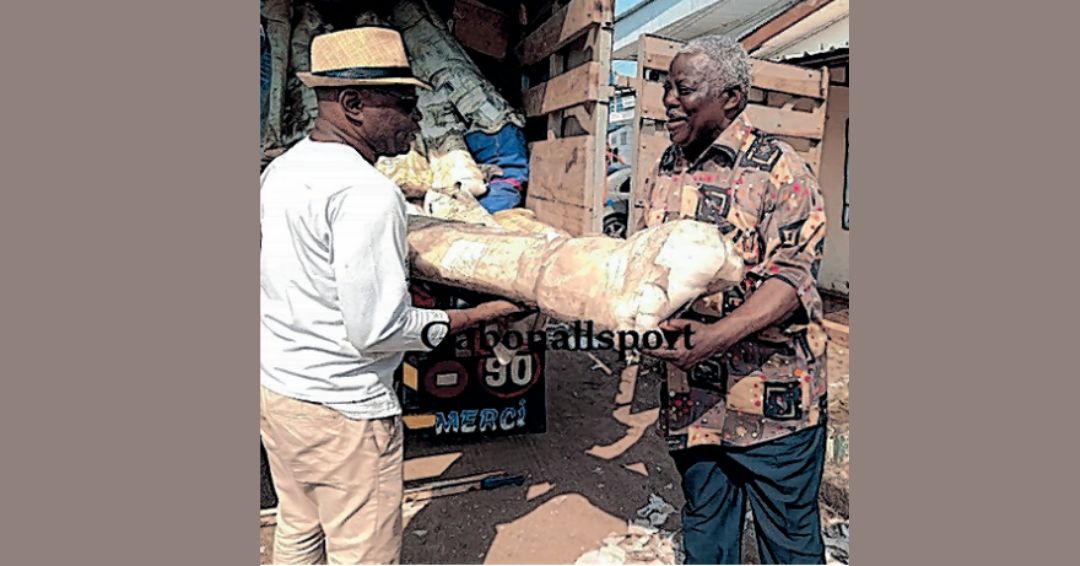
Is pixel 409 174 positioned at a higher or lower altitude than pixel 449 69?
lower

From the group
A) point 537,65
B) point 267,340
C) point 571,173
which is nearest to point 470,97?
point 537,65

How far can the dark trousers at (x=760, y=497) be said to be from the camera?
233 centimetres

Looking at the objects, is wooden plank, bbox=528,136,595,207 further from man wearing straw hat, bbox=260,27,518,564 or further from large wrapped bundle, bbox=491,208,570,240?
man wearing straw hat, bbox=260,27,518,564

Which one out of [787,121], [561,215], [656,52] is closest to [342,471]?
[561,215]

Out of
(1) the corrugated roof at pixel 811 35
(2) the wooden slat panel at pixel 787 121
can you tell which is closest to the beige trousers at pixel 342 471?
(2) the wooden slat panel at pixel 787 121

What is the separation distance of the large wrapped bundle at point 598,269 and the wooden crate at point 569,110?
3.77ft

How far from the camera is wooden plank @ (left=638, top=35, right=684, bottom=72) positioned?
456 centimetres

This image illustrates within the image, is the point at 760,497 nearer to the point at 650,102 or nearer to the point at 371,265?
the point at 371,265

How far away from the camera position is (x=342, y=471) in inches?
84.0

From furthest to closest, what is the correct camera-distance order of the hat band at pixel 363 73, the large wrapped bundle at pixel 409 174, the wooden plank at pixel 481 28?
the wooden plank at pixel 481 28
the large wrapped bundle at pixel 409 174
the hat band at pixel 363 73

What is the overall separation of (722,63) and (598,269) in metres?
0.70

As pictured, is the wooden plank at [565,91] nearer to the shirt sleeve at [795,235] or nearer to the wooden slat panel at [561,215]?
the wooden slat panel at [561,215]

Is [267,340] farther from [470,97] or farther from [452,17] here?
[452,17]

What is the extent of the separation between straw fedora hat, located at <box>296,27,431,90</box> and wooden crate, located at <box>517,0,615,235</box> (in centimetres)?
152
